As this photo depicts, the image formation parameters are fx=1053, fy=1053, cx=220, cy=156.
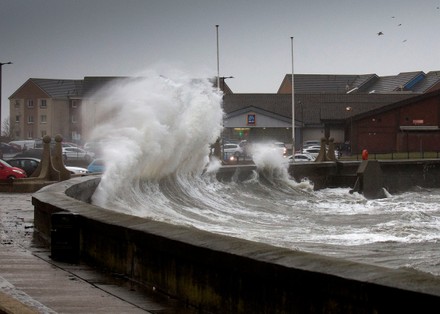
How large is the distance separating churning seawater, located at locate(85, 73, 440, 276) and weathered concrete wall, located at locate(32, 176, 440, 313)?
8.42m

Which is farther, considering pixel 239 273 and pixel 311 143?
pixel 311 143

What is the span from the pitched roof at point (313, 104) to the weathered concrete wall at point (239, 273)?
77.4 metres

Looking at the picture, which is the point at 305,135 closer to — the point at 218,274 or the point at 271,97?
the point at 271,97

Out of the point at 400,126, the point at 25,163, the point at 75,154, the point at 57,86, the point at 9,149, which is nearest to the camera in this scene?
the point at 25,163

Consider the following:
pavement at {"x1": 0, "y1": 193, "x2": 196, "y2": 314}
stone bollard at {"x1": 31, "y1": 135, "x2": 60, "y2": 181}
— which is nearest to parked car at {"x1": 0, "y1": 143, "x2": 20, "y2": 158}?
stone bollard at {"x1": 31, "y1": 135, "x2": 60, "y2": 181}

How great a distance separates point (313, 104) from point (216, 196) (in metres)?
59.8

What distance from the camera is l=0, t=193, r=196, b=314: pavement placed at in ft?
31.7

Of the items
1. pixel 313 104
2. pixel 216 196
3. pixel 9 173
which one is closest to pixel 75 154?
pixel 313 104

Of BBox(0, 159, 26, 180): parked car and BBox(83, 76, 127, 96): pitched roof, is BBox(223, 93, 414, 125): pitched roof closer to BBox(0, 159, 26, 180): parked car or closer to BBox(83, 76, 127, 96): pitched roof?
BBox(83, 76, 127, 96): pitched roof

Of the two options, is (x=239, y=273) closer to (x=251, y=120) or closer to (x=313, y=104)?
(x=251, y=120)

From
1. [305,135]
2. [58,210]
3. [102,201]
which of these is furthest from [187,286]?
[305,135]

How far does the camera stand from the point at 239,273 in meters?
8.95

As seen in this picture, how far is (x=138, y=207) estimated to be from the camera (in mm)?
29891

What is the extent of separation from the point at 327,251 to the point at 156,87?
19.8 m
